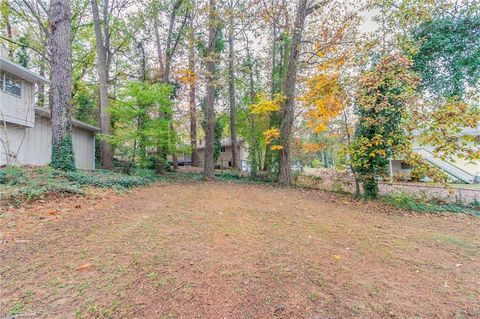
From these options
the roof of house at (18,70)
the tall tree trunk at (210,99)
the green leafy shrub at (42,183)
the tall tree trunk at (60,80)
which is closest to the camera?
the green leafy shrub at (42,183)

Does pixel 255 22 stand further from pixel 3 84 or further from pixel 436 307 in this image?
pixel 436 307

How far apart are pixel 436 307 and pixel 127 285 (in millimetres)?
2764

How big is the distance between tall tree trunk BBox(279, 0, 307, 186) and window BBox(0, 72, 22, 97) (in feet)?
36.1

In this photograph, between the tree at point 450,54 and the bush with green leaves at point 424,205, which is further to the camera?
the tree at point 450,54

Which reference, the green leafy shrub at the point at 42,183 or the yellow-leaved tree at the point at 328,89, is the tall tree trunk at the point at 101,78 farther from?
the yellow-leaved tree at the point at 328,89

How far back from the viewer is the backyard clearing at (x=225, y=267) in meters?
1.79

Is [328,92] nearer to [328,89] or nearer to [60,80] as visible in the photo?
[328,89]

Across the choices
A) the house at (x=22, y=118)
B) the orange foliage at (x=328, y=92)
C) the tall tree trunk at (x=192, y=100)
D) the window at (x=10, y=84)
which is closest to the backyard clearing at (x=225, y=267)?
the orange foliage at (x=328, y=92)

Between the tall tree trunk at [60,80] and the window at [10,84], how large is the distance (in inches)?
121

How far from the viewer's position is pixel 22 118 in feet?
28.3

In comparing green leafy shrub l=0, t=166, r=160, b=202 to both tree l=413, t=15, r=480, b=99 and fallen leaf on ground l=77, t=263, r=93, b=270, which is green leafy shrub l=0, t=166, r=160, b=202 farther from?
tree l=413, t=15, r=480, b=99

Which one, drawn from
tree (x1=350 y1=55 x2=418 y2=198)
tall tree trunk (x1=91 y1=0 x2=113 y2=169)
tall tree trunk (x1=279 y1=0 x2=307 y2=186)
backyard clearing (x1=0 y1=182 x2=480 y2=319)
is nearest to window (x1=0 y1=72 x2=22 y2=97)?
tall tree trunk (x1=91 y1=0 x2=113 y2=169)

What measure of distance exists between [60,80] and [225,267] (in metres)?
8.03

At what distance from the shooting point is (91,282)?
2039 millimetres
